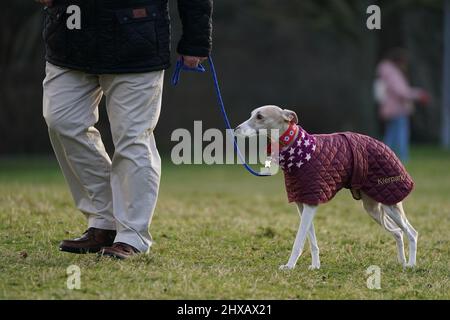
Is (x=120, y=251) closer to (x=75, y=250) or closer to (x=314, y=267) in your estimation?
(x=75, y=250)

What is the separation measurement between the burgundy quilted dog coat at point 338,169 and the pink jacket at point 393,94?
12.0m

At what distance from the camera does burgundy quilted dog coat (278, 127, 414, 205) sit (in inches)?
241

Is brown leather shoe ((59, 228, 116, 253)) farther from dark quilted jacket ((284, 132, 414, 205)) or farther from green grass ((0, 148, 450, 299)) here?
dark quilted jacket ((284, 132, 414, 205))

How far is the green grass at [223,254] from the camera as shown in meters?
5.38

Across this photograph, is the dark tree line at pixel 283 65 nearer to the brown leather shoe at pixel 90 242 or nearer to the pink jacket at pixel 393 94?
the pink jacket at pixel 393 94

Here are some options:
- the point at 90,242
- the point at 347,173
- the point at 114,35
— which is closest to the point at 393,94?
the point at 347,173

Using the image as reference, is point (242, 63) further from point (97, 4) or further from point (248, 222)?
point (97, 4)

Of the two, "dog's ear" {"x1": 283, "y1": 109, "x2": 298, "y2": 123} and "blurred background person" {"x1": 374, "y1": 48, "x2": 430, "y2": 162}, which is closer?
"dog's ear" {"x1": 283, "y1": 109, "x2": 298, "y2": 123}

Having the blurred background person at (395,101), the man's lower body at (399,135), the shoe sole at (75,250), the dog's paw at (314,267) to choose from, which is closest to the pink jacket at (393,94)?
the blurred background person at (395,101)

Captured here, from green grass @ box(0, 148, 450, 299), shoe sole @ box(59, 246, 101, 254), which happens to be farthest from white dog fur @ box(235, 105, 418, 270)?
shoe sole @ box(59, 246, 101, 254)

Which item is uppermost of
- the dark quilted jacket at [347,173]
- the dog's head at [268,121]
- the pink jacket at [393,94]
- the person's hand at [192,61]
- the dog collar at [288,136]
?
the person's hand at [192,61]

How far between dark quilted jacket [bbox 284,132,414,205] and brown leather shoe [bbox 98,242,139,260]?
1107 mm
